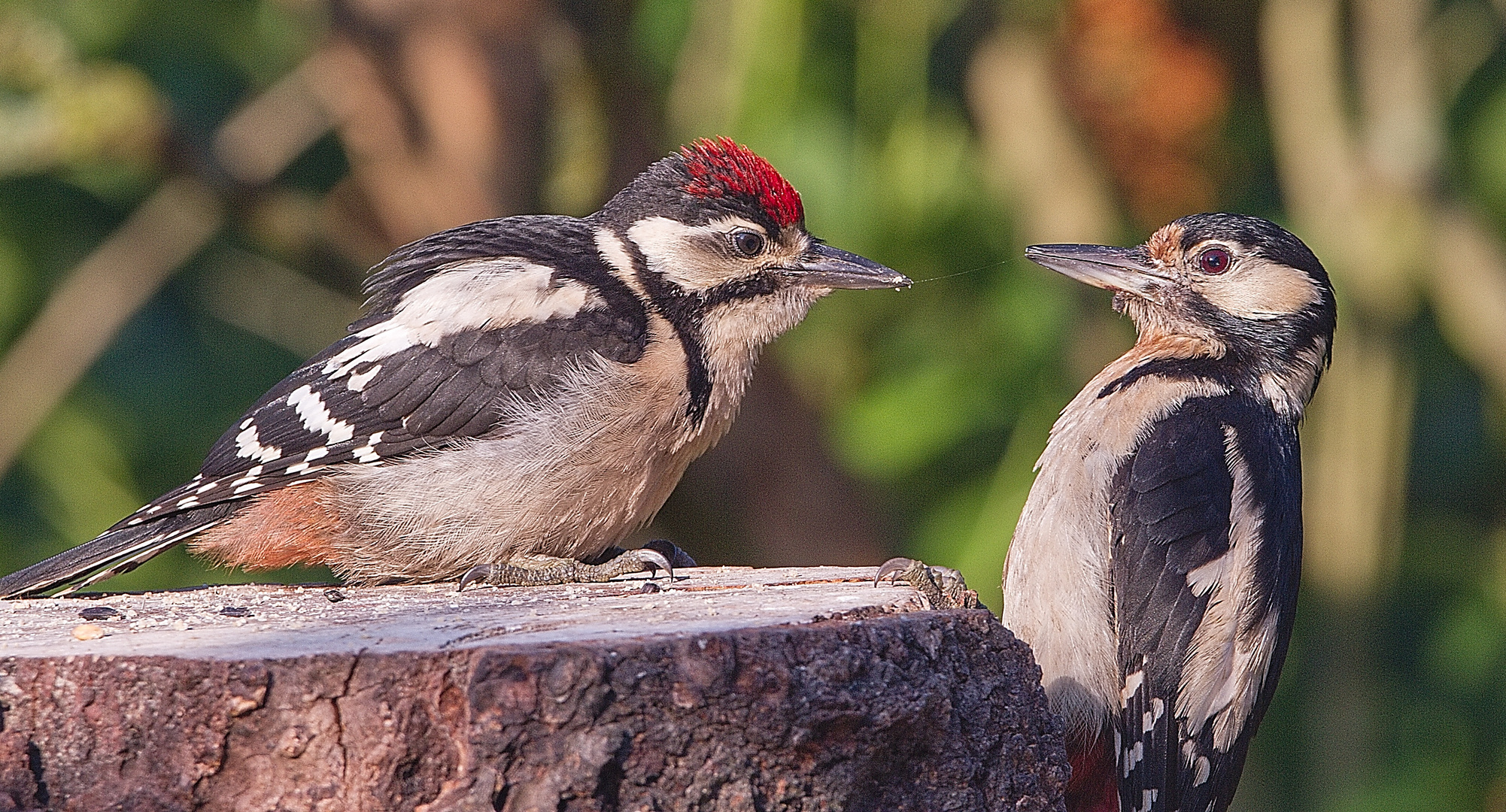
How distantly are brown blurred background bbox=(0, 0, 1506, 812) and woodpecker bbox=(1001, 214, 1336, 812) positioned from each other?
246 cm

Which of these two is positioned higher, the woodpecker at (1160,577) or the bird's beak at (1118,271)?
the bird's beak at (1118,271)

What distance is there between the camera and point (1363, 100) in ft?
20.3

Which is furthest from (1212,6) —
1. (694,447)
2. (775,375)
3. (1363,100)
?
(694,447)

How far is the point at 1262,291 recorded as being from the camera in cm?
360

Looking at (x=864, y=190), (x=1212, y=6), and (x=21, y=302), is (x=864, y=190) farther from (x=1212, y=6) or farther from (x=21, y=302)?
(x=21, y=302)

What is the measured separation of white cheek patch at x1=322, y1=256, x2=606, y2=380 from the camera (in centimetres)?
321

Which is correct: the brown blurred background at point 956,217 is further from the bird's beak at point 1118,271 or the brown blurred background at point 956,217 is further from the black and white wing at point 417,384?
the black and white wing at point 417,384

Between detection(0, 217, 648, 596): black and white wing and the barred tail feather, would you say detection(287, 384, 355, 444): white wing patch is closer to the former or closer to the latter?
detection(0, 217, 648, 596): black and white wing

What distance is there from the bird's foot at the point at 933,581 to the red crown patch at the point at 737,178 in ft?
3.65

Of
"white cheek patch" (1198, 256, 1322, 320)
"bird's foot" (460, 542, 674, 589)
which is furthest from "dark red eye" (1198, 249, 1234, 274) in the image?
"bird's foot" (460, 542, 674, 589)

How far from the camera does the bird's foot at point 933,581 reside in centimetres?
253

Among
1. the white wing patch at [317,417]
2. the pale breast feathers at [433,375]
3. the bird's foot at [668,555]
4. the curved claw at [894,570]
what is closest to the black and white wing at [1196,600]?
the curved claw at [894,570]

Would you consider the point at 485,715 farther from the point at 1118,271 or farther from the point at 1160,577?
the point at 1118,271

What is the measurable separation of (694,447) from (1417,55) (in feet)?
13.5
